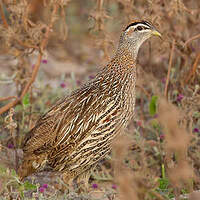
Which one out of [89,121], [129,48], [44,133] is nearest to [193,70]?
[129,48]

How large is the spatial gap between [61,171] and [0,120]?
149cm

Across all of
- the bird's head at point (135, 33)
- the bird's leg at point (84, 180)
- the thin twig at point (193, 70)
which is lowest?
the bird's leg at point (84, 180)

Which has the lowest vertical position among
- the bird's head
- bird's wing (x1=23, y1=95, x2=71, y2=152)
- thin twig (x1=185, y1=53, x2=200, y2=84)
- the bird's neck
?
bird's wing (x1=23, y1=95, x2=71, y2=152)

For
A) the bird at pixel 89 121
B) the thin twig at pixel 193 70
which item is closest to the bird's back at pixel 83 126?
the bird at pixel 89 121

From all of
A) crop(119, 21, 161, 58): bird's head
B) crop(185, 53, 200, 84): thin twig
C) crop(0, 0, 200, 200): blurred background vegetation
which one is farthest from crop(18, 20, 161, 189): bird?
→ crop(185, 53, 200, 84): thin twig

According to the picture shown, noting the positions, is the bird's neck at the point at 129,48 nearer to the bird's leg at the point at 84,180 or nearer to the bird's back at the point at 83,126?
the bird's back at the point at 83,126

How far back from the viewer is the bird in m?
4.88

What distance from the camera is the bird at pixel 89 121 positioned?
4883 mm

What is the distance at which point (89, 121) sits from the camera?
4914mm

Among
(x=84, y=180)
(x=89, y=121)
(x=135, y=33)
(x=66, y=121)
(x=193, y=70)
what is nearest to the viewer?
(x=89, y=121)

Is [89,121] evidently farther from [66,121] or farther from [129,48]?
[129,48]

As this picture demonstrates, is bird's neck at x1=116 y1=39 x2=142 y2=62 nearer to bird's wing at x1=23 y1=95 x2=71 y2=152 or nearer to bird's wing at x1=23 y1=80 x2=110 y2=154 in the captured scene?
bird's wing at x1=23 y1=80 x2=110 y2=154

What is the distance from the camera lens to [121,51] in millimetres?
5230

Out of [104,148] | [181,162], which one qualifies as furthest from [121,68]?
[181,162]
